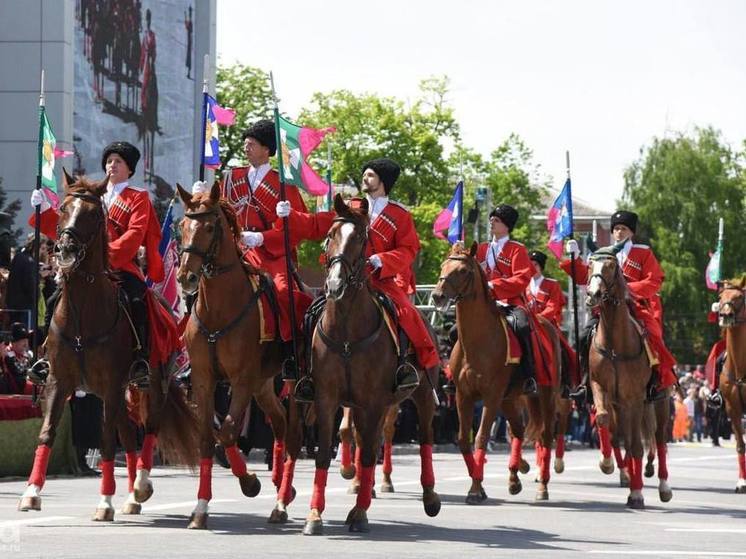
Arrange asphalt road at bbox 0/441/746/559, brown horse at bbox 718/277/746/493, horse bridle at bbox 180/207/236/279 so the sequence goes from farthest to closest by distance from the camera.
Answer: brown horse at bbox 718/277/746/493 < horse bridle at bbox 180/207/236/279 < asphalt road at bbox 0/441/746/559

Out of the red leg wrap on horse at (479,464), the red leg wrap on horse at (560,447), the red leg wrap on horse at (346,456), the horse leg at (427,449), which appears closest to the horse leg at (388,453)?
the red leg wrap on horse at (346,456)

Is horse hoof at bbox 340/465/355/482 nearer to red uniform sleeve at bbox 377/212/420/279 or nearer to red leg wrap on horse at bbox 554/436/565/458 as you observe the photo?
red uniform sleeve at bbox 377/212/420/279

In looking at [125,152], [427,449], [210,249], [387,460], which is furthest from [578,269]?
[210,249]

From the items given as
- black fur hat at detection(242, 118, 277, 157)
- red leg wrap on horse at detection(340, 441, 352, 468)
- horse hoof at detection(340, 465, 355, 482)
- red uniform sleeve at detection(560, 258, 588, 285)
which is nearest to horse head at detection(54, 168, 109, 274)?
black fur hat at detection(242, 118, 277, 157)

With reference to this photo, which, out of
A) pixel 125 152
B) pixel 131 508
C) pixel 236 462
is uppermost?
pixel 125 152

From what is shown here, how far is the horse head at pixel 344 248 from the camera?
13.7 metres

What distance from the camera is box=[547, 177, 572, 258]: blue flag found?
85.8ft

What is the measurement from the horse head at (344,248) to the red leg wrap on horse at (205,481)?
171 cm

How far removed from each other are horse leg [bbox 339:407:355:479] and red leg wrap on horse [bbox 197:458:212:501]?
4911mm

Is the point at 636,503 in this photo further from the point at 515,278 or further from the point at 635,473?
the point at 515,278

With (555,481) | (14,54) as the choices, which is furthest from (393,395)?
(14,54)

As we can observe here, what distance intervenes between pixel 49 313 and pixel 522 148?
6089 cm

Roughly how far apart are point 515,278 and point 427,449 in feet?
16.2

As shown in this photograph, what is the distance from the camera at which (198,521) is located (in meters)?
13.9
